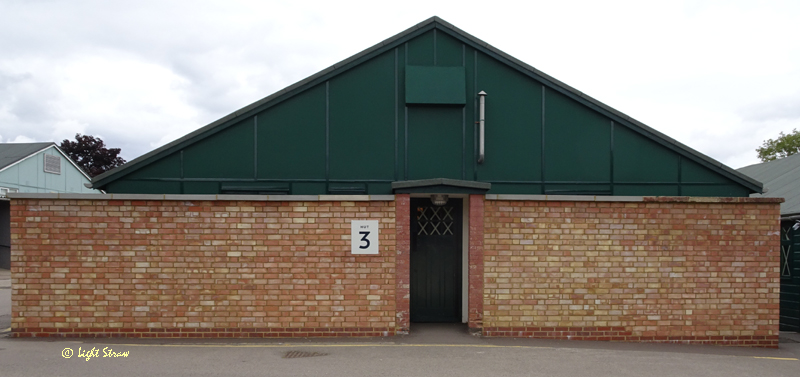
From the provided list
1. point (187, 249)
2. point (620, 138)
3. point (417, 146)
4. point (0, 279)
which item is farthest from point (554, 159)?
point (0, 279)

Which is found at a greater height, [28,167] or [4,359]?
[28,167]

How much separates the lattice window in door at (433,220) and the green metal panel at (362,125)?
3.08ft

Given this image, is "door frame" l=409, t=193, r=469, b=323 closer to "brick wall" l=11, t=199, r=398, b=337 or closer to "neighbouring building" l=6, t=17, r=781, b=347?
"neighbouring building" l=6, t=17, r=781, b=347

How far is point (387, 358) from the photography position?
26.1 feet

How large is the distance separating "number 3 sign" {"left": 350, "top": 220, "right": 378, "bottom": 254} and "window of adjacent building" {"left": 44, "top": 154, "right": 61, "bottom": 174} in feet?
101

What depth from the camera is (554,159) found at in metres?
11.0

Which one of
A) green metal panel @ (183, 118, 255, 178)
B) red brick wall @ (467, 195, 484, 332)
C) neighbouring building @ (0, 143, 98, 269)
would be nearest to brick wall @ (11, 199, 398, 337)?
red brick wall @ (467, 195, 484, 332)

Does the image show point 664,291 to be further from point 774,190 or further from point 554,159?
point 774,190

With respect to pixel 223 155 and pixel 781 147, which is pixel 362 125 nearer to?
pixel 223 155

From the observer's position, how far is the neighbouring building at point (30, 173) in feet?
91.2

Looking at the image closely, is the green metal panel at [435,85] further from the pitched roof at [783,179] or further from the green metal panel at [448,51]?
→ the pitched roof at [783,179]

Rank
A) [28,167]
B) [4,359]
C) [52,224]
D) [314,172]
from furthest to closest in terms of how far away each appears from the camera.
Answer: [28,167]
[314,172]
[52,224]
[4,359]

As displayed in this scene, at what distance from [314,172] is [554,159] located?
15.2 ft

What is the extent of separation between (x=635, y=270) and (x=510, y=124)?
138 inches
